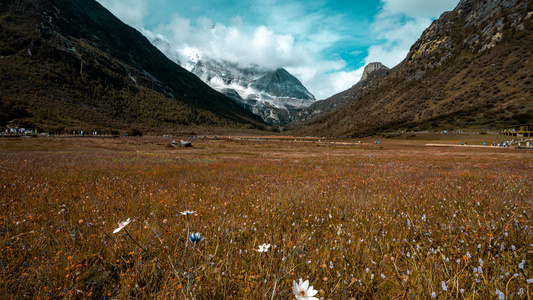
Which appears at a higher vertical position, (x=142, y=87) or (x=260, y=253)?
(x=142, y=87)

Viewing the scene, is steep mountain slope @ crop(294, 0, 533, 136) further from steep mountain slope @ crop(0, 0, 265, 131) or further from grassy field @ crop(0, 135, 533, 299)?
steep mountain slope @ crop(0, 0, 265, 131)

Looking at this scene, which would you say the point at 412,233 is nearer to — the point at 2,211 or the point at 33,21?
the point at 2,211

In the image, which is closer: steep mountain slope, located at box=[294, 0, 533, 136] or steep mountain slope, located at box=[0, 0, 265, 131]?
steep mountain slope, located at box=[0, 0, 265, 131]

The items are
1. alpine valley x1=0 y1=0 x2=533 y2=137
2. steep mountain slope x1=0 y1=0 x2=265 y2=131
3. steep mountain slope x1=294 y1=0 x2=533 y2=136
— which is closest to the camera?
steep mountain slope x1=0 y1=0 x2=265 y2=131

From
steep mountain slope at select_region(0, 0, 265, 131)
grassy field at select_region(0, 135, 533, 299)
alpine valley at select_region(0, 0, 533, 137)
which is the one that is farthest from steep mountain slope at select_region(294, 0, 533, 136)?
steep mountain slope at select_region(0, 0, 265, 131)

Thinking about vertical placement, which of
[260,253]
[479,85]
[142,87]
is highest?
[142,87]

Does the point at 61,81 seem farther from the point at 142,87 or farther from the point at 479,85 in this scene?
the point at 479,85

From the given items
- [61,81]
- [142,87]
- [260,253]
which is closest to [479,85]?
[260,253]

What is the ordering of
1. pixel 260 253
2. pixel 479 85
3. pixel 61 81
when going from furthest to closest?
pixel 479 85 → pixel 61 81 → pixel 260 253

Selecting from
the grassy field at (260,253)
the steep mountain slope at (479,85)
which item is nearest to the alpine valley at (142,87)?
the steep mountain slope at (479,85)

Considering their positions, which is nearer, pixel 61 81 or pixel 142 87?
pixel 61 81

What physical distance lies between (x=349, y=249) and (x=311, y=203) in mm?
2520

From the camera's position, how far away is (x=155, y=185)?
25.4 feet

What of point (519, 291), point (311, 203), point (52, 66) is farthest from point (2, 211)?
point (52, 66)
